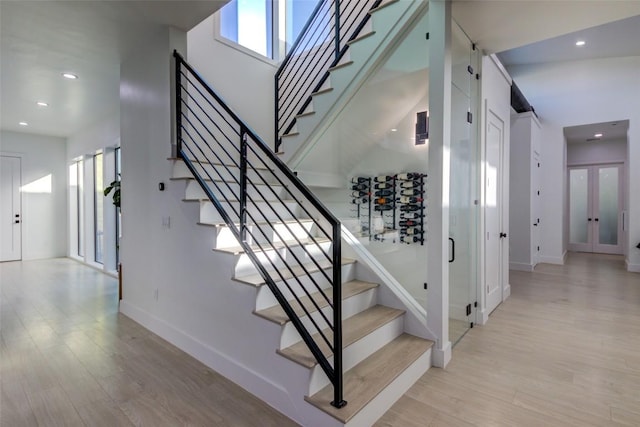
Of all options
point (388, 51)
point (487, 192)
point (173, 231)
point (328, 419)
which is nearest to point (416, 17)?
point (388, 51)

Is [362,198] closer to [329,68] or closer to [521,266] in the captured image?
[329,68]

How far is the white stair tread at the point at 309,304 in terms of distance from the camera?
2.13 meters

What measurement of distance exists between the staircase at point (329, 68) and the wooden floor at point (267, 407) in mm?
2456

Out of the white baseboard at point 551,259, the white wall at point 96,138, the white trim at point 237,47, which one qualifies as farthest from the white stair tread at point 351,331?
the white baseboard at point 551,259

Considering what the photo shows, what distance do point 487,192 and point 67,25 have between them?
4.57 meters

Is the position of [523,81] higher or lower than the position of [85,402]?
higher

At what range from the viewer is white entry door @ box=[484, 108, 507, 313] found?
3.78 meters

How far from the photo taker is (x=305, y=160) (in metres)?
3.71

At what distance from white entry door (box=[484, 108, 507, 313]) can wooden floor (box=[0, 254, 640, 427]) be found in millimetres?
294

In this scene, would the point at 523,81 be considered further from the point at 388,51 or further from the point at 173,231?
the point at 173,231

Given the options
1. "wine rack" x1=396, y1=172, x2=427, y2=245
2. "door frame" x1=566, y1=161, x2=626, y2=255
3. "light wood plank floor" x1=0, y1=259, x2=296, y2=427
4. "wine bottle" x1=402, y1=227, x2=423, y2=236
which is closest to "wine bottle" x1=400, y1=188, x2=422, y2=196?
"wine rack" x1=396, y1=172, x2=427, y2=245

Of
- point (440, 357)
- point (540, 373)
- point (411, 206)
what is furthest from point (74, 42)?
point (540, 373)

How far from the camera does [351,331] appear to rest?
7.85 feet

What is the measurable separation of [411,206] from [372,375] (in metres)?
1.83
